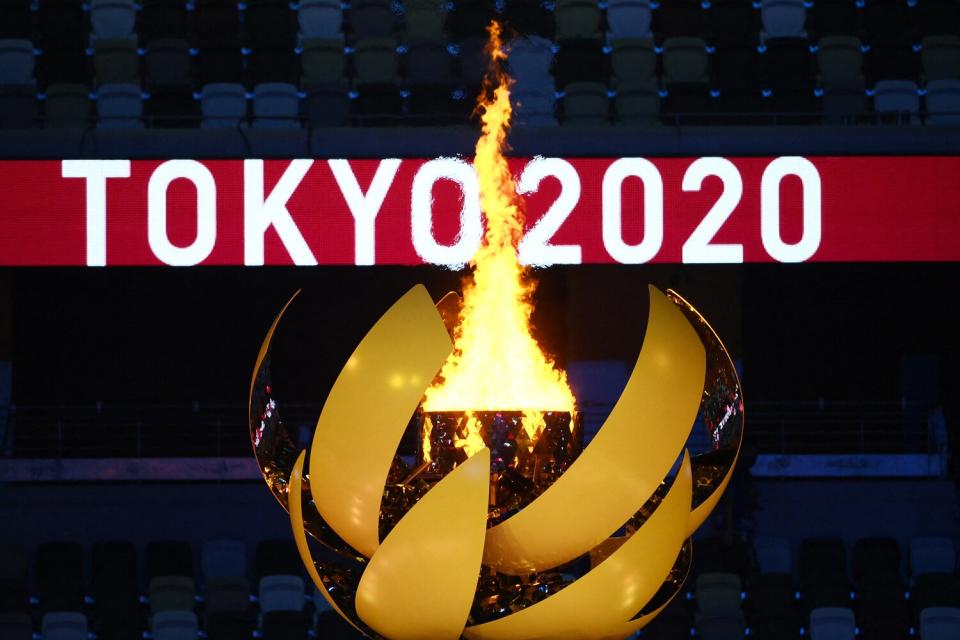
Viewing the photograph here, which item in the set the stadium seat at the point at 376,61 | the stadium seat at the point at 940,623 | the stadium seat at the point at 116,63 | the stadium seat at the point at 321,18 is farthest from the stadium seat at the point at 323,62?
the stadium seat at the point at 940,623

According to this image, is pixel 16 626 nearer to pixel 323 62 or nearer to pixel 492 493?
pixel 323 62

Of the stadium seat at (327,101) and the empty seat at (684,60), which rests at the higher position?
the empty seat at (684,60)

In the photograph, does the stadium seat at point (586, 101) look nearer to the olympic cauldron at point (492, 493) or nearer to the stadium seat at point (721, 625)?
the stadium seat at point (721, 625)

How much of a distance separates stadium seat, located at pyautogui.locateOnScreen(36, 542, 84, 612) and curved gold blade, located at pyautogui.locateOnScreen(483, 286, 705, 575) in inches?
250

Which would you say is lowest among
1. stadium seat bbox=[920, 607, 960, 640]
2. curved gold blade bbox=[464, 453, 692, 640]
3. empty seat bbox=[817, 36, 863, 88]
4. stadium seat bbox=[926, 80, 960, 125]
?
stadium seat bbox=[920, 607, 960, 640]

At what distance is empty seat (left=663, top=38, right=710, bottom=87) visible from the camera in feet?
40.3

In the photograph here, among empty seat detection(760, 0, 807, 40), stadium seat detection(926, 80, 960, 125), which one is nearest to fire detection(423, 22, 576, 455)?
stadium seat detection(926, 80, 960, 125)

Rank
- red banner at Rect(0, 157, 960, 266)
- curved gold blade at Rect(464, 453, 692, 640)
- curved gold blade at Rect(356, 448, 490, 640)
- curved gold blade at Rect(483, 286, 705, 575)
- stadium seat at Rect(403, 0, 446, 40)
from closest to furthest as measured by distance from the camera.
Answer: curved gold blade at Rect(356, 448, 490, 640), curved gold blade at Rect(483, 286, 705, 575), curved gold blade at Rect(464, 453, 692, 640), red banner at Rect(0, 157, 960, 266), stadium seat at Rect(403, 0, 446, 40)

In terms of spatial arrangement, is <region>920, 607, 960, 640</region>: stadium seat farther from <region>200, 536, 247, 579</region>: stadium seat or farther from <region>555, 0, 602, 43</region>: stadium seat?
<region>555, 0, 602, 43</region>: stadium seat

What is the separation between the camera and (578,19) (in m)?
12.7

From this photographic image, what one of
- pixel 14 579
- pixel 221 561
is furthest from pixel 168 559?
pixel 14 579

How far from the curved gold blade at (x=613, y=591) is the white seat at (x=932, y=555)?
680 centimetres

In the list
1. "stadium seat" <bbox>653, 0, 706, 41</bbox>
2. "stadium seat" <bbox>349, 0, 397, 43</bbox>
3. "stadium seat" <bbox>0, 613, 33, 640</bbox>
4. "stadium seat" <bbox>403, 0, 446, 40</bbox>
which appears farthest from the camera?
"stadium seat" <bbox>653, 0, 706, 41</bbox>

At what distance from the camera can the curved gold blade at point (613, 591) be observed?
13.7ft
